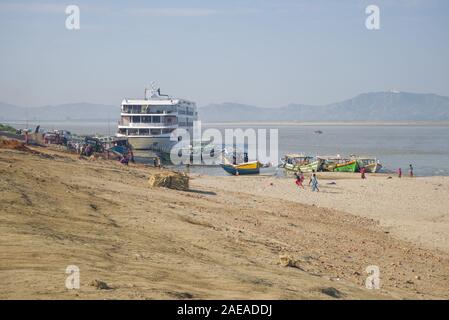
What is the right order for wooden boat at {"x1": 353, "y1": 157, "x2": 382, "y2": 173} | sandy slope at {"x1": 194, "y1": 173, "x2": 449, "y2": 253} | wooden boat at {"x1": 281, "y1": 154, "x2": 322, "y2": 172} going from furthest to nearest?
wooden boat at {"x1": 353, "y1": 157, "x2": 382, "y2": 173} < wooden boat at {"x1": 281, "y1": 154, "x2": 322, "y2": 172} < sandy slope at {"x1": 194, "y1": 173, "x2": 449, "y2": 253}

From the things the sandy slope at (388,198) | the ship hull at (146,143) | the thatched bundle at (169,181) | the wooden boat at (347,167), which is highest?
the ship hull at (146,143)

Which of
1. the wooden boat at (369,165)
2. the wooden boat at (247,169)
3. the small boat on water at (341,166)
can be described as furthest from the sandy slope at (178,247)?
the wooden boat at (369,165)

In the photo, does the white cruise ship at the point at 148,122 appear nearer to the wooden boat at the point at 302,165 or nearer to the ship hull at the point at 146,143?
the ship hull at the point at 146,143

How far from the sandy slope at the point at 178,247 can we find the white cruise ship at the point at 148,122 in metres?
35.7

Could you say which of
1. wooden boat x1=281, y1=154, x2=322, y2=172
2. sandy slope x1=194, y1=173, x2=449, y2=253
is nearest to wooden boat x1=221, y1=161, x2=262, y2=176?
wooden boat x1=281, y1=154, x2=322, y2=172

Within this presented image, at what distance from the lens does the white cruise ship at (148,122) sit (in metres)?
61.3

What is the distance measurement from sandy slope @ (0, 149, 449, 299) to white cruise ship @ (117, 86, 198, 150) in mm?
35700

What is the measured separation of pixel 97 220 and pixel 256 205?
36.1 feet

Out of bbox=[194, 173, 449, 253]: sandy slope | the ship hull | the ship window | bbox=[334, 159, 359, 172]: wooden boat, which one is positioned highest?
the ship window

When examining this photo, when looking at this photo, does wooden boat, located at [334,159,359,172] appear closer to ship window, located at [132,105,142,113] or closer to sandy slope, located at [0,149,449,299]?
ship window, located at [132,105,142,113]

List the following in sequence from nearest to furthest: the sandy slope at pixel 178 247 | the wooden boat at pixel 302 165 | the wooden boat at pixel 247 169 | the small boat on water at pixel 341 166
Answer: the sandy slope at pixel 178 247 → the wooden boat at pixel 247 169 → the wooden boat at pixel 302 165 → the small boat on water at pixel 341 166

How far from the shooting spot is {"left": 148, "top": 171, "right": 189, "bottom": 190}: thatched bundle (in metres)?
27.0

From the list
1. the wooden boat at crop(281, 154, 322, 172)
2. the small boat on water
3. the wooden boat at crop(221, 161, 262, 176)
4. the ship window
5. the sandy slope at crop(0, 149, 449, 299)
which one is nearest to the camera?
the sandy slope at crop(0, 149, 449, 299)

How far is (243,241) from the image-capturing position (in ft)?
53.9
